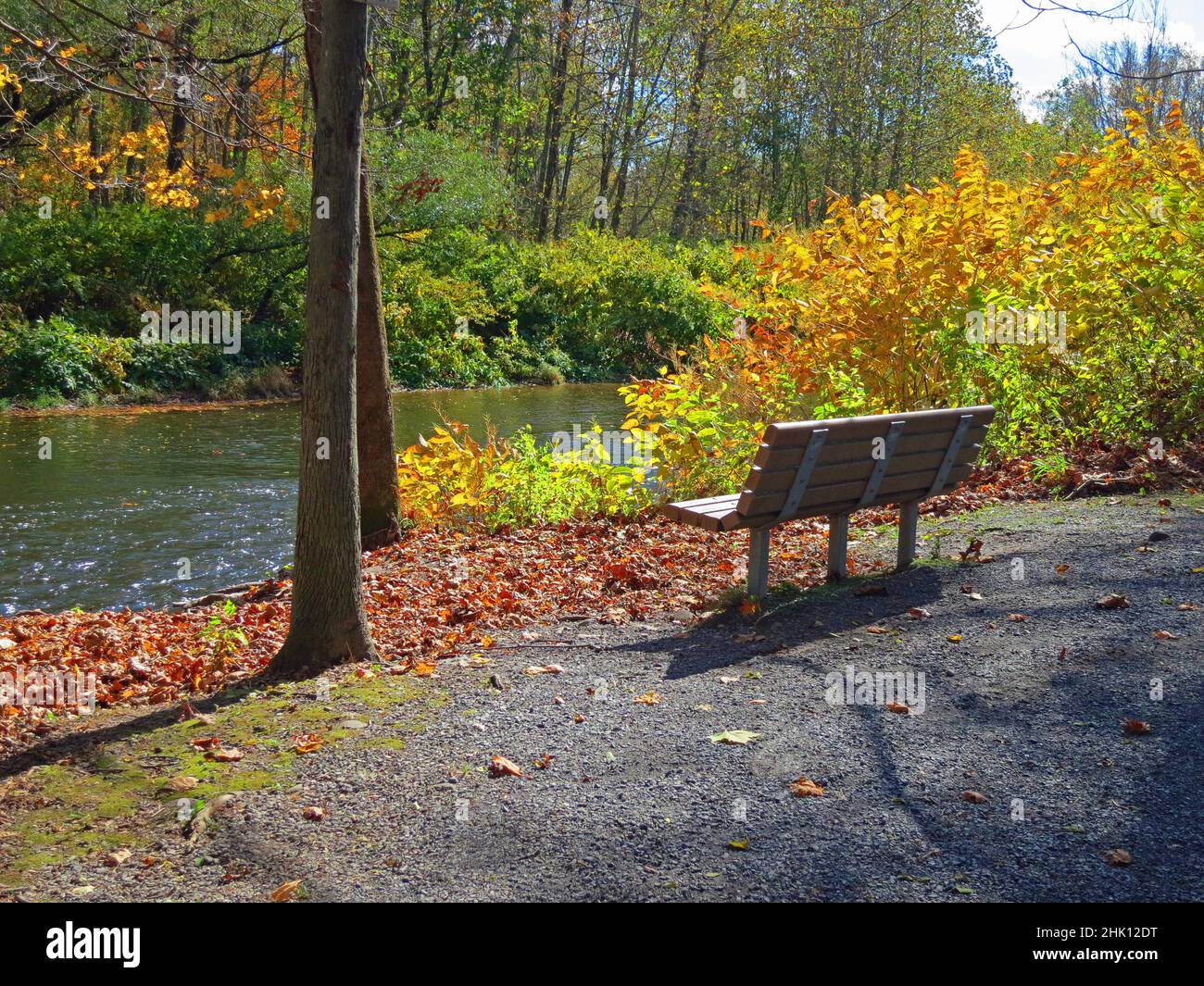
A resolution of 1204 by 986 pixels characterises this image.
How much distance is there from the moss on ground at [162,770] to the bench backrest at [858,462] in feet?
6.39

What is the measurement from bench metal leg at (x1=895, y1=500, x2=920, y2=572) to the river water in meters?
5.32

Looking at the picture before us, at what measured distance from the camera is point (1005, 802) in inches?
143

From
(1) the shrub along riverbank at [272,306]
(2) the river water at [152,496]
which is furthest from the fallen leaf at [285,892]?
(1) the shrub along riverbank at [272,306]

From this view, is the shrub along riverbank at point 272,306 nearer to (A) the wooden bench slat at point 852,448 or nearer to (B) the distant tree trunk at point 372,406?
(B) the distant tree trunk at point 372,406

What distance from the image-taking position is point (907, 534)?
682 cm

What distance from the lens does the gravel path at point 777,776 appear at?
3.28 m

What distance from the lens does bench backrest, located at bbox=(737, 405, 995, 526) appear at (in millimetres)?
5664

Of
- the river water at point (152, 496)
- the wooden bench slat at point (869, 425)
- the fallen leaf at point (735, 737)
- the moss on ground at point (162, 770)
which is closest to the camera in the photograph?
the moss on ground at point (162, 770)

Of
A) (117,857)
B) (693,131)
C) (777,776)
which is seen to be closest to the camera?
(117,857)

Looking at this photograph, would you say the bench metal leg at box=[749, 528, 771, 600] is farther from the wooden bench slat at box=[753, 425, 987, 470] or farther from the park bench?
the wooden bench slat at box=[753, 425, 987, 470]

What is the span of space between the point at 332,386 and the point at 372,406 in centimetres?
346

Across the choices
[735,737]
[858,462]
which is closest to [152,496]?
[858,462]

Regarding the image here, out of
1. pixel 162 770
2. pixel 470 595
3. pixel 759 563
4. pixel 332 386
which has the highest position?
pixel 332 386

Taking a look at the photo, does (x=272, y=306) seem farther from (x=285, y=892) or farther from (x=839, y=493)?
(x=285, y=892)
